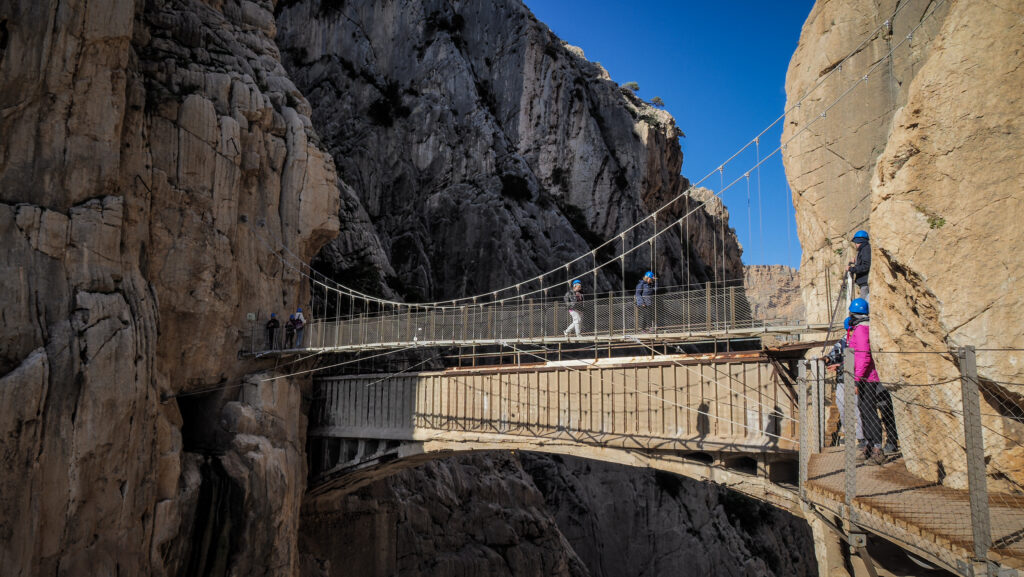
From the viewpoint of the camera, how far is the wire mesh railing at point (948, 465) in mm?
3557

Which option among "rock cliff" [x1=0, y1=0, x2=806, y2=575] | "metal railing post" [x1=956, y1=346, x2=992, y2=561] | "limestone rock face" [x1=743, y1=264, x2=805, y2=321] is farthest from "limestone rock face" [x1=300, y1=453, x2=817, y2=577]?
"limestone rock face" [x1=743, y1=264, x2=805, y2=321]

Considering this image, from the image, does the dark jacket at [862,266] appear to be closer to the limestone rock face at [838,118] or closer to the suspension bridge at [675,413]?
the suspension bridge at [675,413]

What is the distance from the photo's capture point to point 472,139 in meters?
30.1

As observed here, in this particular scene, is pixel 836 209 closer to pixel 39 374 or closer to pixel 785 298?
pixel 39 374

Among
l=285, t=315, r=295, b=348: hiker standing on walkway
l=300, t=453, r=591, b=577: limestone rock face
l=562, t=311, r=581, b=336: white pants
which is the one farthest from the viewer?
l=300, t=453, r=591, b=577: limestone rock face

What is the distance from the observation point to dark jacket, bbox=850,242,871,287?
7.66 metres

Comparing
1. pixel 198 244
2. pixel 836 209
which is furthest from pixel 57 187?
pixel 836 209

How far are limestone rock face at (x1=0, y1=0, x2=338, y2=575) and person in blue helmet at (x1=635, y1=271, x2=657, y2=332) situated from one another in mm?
8767

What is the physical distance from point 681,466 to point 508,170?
1985 centimetres

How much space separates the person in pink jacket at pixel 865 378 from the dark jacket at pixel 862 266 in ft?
3.80

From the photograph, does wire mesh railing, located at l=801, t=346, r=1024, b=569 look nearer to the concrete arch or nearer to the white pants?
the concrete arch

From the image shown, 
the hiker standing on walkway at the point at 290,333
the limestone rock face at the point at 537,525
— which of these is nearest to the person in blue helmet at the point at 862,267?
the hiker standing on walkway at the point at 290,333

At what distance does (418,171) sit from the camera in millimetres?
29594

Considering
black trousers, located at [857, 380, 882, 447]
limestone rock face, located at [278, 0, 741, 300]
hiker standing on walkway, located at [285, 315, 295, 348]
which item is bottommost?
black trousers, located at [857, 380, 882, 447]
